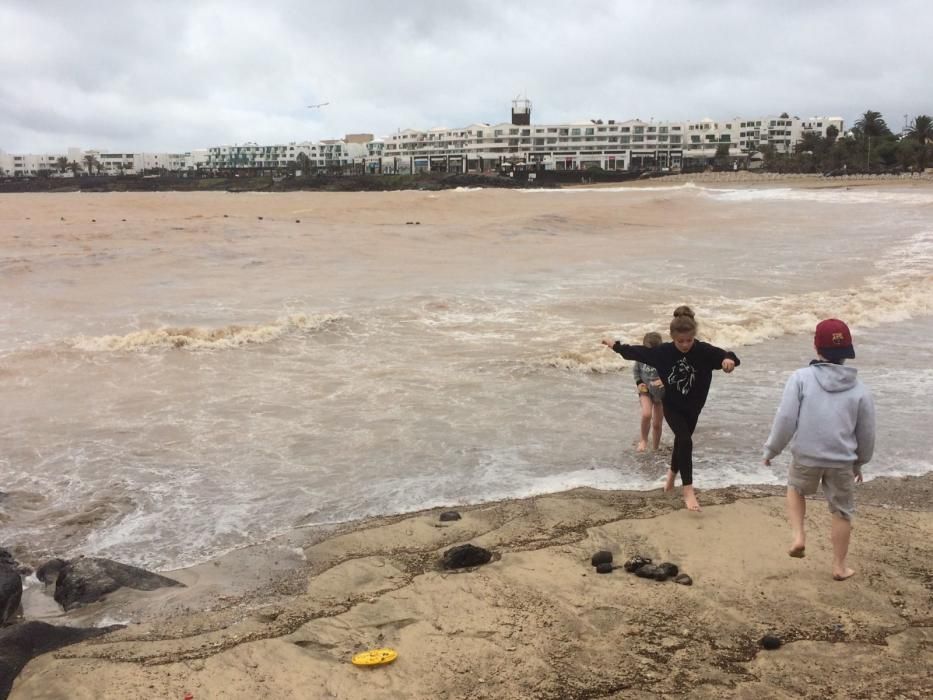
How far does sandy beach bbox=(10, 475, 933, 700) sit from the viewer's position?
3.33m

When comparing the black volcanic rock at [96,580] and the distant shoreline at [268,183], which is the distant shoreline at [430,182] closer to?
the distant shoreline at [268,183]

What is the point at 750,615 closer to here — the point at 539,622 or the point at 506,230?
the point at 539,622

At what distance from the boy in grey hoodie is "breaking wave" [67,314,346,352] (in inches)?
371

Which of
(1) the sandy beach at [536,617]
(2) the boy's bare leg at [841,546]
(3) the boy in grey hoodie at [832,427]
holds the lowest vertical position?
(1) the sandy beach at [536,617]

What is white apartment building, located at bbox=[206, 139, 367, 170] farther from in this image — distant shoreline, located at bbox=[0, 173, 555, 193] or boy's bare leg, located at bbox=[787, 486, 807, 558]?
boy's bare leg, located at bbox=[787, 486, 807, 558]

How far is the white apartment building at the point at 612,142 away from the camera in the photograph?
465ft

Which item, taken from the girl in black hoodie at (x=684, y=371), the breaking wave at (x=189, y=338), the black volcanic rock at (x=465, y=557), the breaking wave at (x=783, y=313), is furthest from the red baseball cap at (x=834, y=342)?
the breaking wave at (x=189, y=338)

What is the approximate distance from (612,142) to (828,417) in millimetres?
149508

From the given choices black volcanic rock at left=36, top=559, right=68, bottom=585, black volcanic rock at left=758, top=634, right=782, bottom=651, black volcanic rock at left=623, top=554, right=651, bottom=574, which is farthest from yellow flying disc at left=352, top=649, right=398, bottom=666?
black volcanic rock at left=36, top=559, right=68, bottom=585

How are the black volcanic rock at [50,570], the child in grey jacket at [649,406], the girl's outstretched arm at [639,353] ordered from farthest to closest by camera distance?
the child in grey jacket at [649,406], the girl's outstretched arm at [639,353], the black volcanic rock at [50,570]

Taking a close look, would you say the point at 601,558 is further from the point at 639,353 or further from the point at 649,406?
the point at 649,406

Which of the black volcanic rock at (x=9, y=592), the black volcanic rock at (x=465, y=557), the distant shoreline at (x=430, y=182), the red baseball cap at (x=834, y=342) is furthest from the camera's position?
the distant shoreline at (x=430, y=182)

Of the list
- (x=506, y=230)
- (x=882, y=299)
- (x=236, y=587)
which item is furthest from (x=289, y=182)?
(x=236, y=587)

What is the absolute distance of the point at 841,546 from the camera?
166 inches
